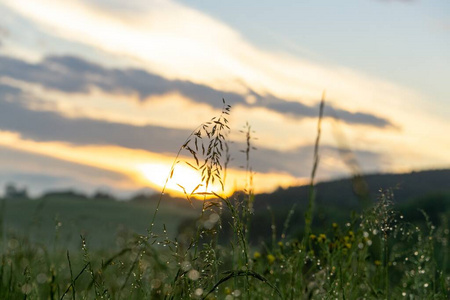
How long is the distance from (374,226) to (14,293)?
1.93 meters

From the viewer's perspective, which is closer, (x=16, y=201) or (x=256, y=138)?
(x=256, y=138)

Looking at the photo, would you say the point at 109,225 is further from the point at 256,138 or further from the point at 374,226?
the point at 374,226

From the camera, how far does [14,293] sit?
3.12 metres

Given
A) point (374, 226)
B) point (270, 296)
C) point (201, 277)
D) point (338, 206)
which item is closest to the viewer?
point (201, 277)

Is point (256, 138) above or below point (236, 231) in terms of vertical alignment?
above

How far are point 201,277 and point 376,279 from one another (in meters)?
2.18

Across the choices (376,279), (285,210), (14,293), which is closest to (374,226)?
(376,279)

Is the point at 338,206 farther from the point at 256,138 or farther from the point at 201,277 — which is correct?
the point at 201,277

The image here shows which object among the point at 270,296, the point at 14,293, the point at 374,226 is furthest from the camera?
the point at 270,296

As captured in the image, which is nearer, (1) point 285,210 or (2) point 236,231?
(2) point 236,231

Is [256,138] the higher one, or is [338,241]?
[256,138]

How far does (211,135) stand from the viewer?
9.14 ft

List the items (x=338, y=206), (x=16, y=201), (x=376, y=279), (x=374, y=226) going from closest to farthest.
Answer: (x=374, y=226) → (x=376, y=279) → (x=338, y=206) → (x=16, y=201)

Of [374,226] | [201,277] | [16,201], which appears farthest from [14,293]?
[16,201]
